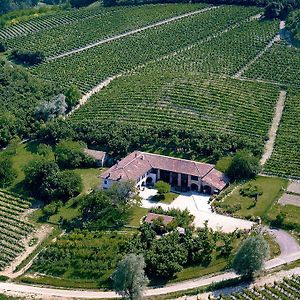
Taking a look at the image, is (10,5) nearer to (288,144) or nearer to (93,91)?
(93,91)

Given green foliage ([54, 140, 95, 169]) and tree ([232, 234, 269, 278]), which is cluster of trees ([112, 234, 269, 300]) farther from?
green foliage ([54, 140, 95, 169])

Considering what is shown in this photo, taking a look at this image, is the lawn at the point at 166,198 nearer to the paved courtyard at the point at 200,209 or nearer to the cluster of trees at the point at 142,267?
the paved courtyard at the point at 200,209

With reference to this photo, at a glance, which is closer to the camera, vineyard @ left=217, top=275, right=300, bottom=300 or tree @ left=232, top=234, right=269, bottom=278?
vineyard @ left=217, top=275, right=300, bottom=300

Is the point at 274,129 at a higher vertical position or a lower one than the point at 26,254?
higher

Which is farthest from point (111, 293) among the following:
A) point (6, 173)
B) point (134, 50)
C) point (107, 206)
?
point (134, 50)

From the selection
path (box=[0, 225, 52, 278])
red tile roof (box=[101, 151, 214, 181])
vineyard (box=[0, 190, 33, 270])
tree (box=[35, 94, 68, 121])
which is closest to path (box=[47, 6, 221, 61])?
tree (box=[35, 94, 68, 121])

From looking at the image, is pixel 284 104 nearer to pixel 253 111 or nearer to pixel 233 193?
pixel 253 111

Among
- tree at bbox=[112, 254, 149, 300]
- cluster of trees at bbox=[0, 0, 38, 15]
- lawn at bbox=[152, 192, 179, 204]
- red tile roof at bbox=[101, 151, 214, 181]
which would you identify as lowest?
cluster of trees at bbox=[0, 0, 38, 15]
